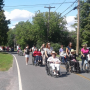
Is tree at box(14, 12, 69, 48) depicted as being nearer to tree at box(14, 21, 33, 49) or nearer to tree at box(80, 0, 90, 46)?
tree at box(14, 21, 33, 49)

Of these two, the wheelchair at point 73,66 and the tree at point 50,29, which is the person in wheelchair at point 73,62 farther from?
the tree at point 50,29

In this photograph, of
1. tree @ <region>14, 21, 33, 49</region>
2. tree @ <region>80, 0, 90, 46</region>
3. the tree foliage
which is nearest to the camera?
tree @ <region>80, 0, 90, 46</region>

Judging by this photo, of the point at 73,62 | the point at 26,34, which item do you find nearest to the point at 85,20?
the point at 26,34

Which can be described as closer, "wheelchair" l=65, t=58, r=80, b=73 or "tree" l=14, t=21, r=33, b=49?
"wheelchair" l=65, t=58, r=80, b=73

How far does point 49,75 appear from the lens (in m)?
10.5

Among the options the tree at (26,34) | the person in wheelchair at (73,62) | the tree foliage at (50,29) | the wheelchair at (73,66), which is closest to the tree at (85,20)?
the tree foliage at (50,29)

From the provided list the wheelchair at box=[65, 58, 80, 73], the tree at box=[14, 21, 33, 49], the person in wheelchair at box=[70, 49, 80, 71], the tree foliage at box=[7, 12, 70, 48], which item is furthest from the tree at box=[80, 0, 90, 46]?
the wheelchair at box=[65, 58, 80, 73]

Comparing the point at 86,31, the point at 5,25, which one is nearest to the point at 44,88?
the point at 86,31

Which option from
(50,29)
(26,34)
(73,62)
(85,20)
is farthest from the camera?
(26,34)

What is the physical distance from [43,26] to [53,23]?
8.45ft

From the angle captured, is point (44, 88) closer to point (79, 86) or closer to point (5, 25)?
point (79, 86)

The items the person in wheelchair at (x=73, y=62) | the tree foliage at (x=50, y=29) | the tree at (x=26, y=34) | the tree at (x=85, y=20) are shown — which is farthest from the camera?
the tree at (x=26, y=34)

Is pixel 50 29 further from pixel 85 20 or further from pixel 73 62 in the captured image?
pixel 73 62

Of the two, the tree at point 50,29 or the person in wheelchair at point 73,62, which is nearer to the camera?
the person in wheelchair at point 73,62
